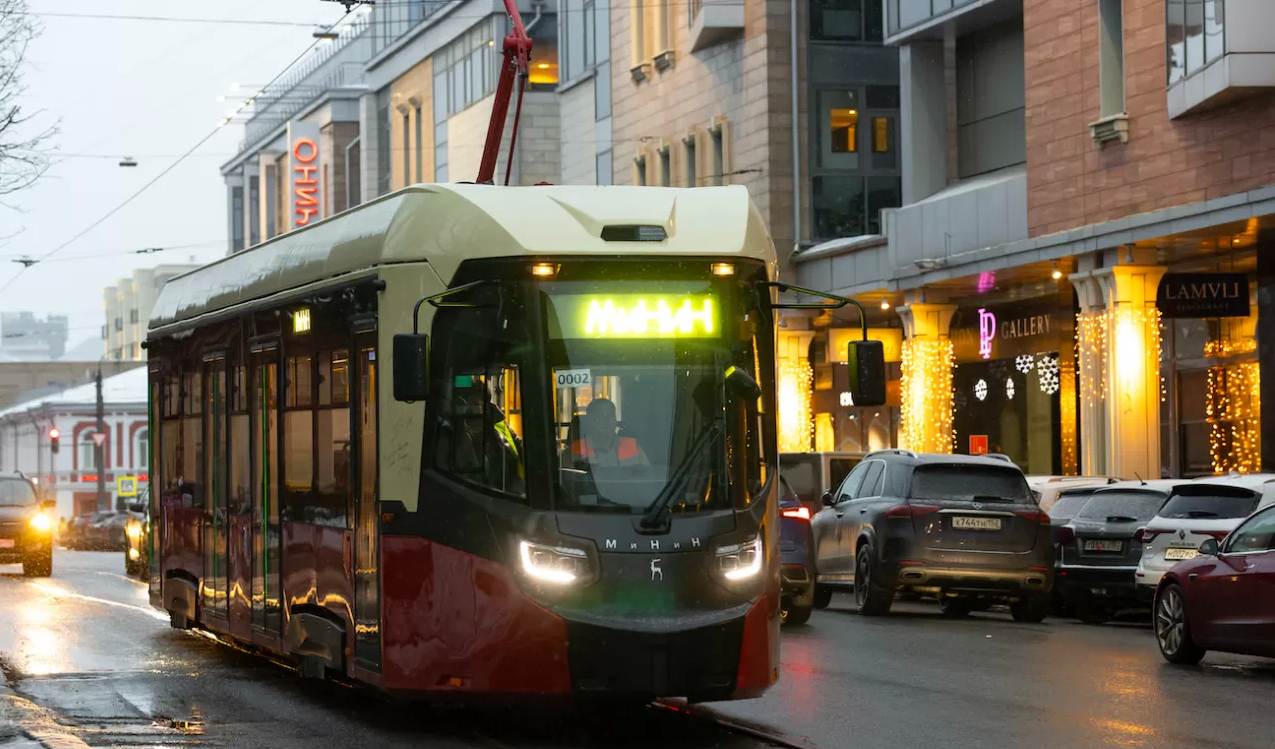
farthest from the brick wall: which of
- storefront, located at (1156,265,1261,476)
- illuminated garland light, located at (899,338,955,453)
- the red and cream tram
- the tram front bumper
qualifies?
the tram front bumper

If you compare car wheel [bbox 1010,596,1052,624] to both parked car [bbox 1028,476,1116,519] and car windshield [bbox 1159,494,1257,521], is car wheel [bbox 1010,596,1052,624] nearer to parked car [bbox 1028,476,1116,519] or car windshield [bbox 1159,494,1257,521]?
parked car [bbox 1028,476,1116,519]

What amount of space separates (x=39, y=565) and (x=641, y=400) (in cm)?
→ 2762

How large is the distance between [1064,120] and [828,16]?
13.0 m

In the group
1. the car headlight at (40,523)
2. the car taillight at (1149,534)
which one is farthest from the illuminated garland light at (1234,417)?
the car headlight at (40,523)

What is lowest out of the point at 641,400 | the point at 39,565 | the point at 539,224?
the point at 39,565

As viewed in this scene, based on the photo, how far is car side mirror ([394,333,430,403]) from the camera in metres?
11.4

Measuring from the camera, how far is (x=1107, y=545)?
2322cm

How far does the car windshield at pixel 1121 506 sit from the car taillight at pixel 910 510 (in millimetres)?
2002

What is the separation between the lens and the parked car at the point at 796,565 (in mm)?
21703

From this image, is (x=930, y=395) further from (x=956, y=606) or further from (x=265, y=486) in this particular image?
(x=265, y=486)

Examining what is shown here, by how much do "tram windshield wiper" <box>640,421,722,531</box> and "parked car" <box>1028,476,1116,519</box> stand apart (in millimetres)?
13309

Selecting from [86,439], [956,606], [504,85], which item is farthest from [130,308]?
[504,85]

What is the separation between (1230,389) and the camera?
34.8 metres

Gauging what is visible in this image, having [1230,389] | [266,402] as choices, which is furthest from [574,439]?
[1230,389]
